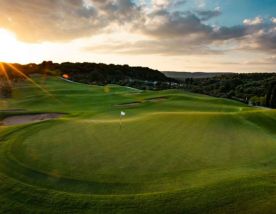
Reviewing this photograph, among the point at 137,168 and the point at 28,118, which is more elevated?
the point at 137,168

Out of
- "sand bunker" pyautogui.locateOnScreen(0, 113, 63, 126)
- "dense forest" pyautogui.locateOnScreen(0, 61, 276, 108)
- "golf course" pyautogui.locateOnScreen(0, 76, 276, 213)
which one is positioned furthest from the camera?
"dense forest" pyautogui.locateOnScreen(0, 61, 276, 108)

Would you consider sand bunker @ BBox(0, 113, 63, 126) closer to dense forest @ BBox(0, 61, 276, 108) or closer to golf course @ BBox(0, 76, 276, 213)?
golf course @ BBox(0, 76, 276, 213)

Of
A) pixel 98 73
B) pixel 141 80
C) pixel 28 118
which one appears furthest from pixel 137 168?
pixel 141 80

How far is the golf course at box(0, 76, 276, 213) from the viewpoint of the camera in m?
9.91

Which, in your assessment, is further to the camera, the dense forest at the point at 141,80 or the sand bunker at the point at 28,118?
the dense forest at the point at 141,80

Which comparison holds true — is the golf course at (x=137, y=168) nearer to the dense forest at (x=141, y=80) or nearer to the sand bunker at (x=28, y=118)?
the sand bunker at (x=28, y=118)

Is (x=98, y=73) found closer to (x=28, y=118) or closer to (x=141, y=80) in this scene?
(x=141, y=80)

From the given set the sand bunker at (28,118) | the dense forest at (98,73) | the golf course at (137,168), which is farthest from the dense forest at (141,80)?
the golf course at (137,168)

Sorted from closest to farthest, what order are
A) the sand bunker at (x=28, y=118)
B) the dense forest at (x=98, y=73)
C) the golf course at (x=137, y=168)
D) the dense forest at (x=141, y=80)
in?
the golf course at (x=137, y=168) → the sand bunker at (x=28, y=118) → the dense forest at (x=141, y=80) → the dense forest at (x=98, y=73)

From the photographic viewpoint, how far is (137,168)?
1257cm

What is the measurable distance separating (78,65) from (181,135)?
131m

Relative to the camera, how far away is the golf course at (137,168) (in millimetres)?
9914

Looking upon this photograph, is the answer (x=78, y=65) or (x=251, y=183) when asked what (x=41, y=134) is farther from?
(x=78, y=65)

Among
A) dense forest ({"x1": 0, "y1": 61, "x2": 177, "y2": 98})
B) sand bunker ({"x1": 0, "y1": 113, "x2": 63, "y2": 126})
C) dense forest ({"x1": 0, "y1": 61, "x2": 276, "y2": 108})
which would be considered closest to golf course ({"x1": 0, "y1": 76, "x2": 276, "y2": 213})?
A: sand bunker ({"x1": 0, "y1": 113, "x2": 63, "y2": 126})
